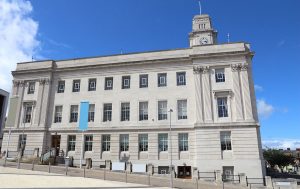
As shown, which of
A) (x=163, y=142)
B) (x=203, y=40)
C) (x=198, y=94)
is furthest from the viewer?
(x=203, y=40)

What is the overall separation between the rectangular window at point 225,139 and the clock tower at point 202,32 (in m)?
28.0

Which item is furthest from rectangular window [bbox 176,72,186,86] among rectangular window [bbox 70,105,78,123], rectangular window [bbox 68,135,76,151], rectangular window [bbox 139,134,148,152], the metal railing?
rectangular window [bbox 68,135,76,151]

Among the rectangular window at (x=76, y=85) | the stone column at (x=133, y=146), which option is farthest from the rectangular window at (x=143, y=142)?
the rectangular window at (x=76, y=85)

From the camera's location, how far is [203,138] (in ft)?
109

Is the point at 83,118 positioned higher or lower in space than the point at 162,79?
lower

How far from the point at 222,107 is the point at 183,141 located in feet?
22.1

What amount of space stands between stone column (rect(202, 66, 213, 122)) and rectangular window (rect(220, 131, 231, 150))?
232 centimetres

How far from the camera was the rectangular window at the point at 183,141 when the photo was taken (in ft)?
113

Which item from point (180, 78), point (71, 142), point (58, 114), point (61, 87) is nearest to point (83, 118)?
point (71, 142)

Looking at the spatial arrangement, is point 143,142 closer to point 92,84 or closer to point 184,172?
point 184,172

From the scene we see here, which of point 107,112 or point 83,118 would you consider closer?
point 83,118

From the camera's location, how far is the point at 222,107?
34.5 metres

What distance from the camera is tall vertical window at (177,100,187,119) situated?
35.8 m

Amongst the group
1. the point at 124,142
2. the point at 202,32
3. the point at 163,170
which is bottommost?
the point at 163,170
